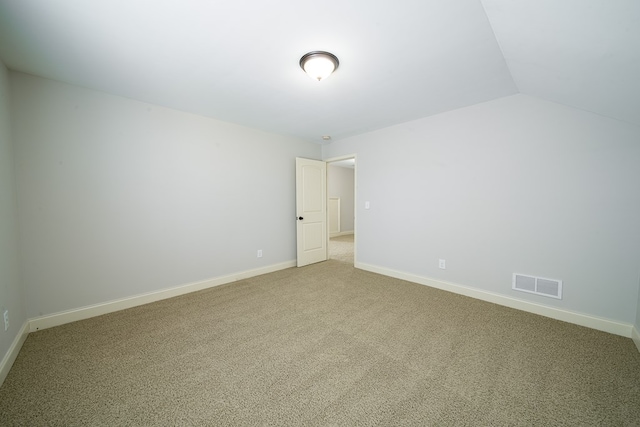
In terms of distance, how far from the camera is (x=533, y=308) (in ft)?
8.33

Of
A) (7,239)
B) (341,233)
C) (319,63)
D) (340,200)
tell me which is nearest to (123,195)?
(7,239)

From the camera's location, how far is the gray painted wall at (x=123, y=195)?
222 centimetres

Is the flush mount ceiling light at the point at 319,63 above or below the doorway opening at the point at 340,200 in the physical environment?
above

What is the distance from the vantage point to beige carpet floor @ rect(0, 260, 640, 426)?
1327mm

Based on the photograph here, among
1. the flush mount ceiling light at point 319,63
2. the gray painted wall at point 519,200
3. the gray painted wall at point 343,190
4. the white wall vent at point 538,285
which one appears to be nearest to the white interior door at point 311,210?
the gray painted wall at point 519,200

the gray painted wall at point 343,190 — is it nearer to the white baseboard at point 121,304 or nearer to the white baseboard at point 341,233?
the white baseboard at point 341,233

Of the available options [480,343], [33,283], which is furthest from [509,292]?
[33,283]

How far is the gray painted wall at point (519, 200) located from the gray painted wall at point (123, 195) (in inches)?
94.5

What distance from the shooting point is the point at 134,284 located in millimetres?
2746

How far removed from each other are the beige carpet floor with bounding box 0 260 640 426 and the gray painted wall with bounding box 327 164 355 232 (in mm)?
5512

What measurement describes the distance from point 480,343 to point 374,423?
1.30 metres

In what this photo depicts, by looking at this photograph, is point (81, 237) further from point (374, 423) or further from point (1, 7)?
point (374, 423)

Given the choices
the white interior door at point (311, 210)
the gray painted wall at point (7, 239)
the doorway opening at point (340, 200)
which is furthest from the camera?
the doorway opening at point (340, 200)

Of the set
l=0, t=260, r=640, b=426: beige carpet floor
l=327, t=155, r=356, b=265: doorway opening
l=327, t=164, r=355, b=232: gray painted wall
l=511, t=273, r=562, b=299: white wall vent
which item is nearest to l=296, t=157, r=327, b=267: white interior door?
l=0, t=260, r=640, b=426: beige carpet floor
